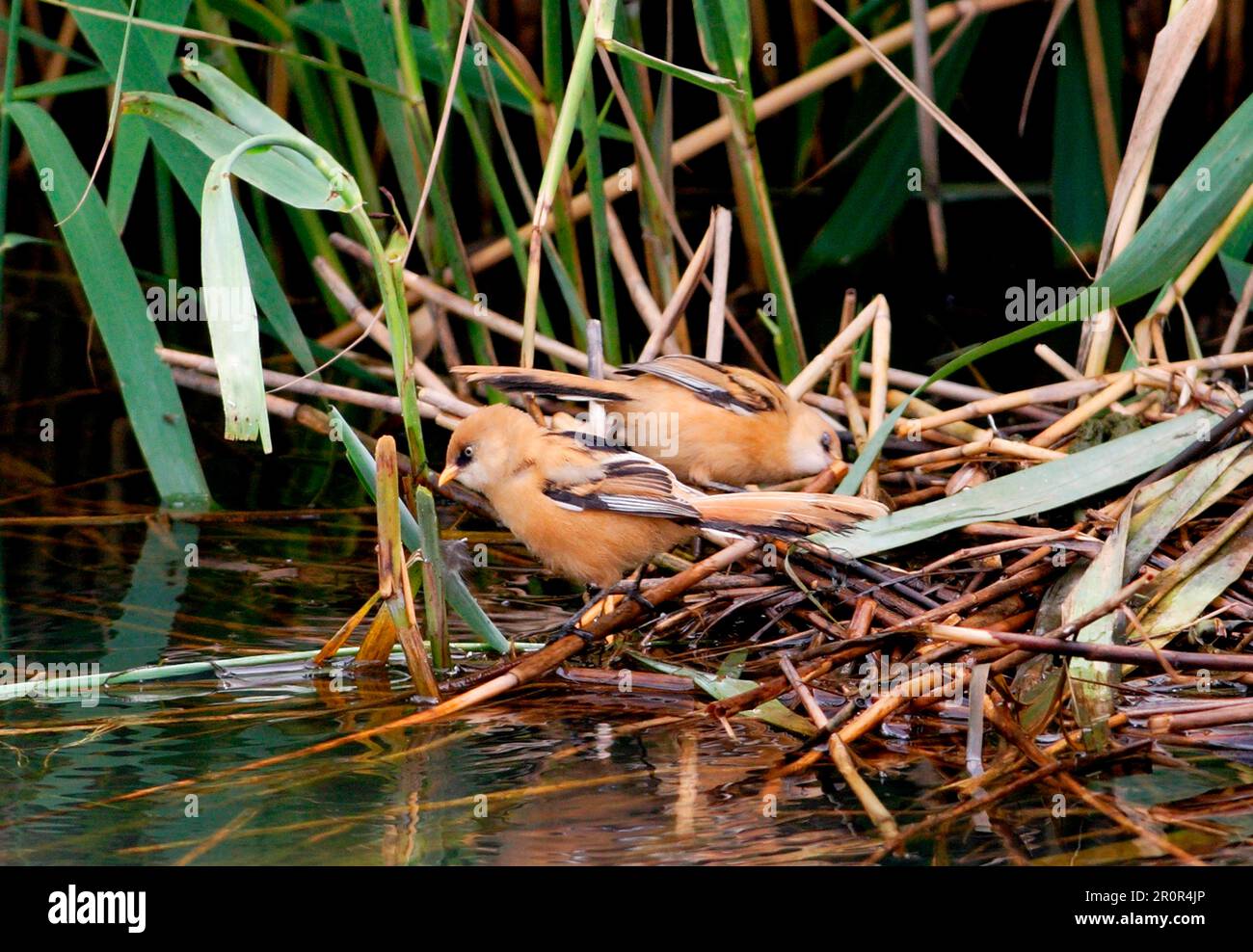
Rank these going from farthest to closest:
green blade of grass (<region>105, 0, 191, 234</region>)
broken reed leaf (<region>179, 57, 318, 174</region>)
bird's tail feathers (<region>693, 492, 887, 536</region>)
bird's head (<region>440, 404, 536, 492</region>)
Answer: green blade of grass (<region>105, 0, 191, 234</region>) → bird's head (<region>440, 404, 536, 492</region>) → bird's tail feathers (<region>693, 492, 887, 536</region>) → broken reed leaf (<region>179, 57, 318, 174</region>)

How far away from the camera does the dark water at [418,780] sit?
8.96 feet

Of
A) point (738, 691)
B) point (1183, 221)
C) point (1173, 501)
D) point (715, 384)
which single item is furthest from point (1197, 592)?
point (715, 384)

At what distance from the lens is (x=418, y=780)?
3068 mm

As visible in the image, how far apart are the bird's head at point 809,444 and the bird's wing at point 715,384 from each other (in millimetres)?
97

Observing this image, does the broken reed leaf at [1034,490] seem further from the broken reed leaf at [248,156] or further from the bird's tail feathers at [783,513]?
the broken reed leaf at [248,156]

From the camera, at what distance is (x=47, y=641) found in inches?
154

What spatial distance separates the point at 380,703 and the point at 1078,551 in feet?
5.82

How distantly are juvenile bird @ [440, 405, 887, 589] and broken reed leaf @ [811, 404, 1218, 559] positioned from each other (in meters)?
0.14

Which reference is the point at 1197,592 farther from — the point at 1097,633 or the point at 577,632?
the point at 577,632

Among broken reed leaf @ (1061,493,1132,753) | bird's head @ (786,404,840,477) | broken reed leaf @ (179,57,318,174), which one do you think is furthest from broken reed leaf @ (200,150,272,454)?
bird's head @ (786,404,840,477)

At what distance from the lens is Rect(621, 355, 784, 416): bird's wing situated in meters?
4.50

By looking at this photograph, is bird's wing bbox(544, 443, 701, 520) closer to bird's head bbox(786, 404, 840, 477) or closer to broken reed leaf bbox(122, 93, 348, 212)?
Answer: bird's head bbox(786, 404, 840, 477)
